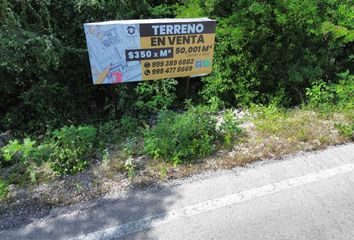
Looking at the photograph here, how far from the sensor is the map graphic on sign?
4594 millimetres

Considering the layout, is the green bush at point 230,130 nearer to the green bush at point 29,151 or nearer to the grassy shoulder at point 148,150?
the grassy shoulder at point 148,150

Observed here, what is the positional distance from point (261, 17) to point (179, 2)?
6.61 ft

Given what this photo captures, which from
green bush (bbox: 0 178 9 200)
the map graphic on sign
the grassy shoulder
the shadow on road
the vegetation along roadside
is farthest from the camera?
the map graphic on sign

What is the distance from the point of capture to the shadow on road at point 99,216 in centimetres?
294

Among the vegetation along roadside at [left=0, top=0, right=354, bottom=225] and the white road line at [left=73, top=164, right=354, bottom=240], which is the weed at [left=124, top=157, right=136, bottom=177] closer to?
the vegetation along roadside at [left=0, top=0, right=354, bottom=225]

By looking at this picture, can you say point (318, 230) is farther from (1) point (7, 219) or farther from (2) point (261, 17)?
(2) point (261, 17)

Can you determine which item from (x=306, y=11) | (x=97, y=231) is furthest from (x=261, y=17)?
(x=97, y=231)

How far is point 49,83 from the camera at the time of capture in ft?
17.7

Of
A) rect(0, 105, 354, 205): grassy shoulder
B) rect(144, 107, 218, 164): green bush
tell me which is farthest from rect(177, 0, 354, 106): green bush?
rect(144, 107, 218, 164): green bush

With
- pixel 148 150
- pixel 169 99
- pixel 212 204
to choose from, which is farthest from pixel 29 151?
pixel 169 99

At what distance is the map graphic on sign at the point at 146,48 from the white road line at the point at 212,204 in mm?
2382

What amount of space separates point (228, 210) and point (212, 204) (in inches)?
6.5

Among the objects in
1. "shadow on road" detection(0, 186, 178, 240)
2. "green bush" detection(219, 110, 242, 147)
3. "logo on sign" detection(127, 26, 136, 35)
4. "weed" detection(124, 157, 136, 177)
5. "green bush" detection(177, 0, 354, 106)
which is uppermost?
"logo on sign" detection(127, 26, 136, 35)

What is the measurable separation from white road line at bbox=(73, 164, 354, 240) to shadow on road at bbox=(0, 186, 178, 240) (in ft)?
0.19
